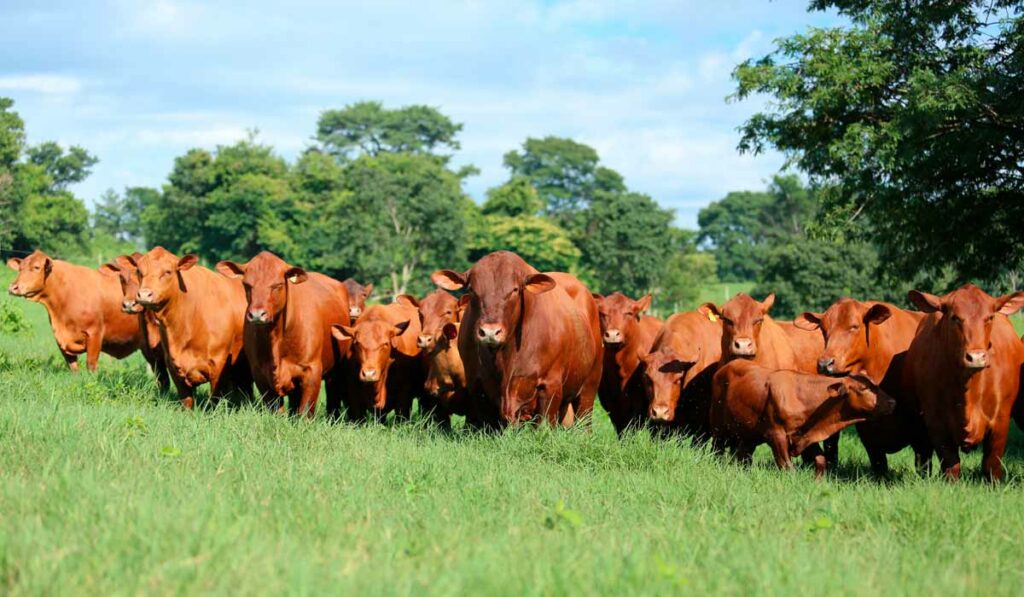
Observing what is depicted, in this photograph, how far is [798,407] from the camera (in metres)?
8.64

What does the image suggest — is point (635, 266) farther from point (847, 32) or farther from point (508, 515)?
point (508, 515)

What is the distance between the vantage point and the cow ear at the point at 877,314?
972 cm

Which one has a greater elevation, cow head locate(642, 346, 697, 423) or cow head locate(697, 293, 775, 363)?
cow head locate(697, 293, 775, 363)

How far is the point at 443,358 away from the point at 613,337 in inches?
74.4

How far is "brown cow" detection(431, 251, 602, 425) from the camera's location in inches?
357

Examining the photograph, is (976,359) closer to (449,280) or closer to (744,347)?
(744,347)

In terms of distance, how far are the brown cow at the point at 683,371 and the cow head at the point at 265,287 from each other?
3830mm

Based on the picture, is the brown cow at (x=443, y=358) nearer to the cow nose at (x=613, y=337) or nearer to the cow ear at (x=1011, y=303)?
the cow nose at (x=613, y=337)

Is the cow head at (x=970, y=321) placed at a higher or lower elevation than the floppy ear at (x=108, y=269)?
higher

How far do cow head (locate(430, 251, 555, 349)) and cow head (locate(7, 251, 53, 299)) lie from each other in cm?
845

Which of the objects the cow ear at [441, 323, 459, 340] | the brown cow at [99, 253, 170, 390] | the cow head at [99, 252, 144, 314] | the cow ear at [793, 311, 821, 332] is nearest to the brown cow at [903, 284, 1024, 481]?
the cow ear at [793, 311, 821, 332]

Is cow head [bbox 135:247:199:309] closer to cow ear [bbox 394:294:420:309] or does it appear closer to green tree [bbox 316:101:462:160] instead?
cow ear [bbox 394:294:420:309]

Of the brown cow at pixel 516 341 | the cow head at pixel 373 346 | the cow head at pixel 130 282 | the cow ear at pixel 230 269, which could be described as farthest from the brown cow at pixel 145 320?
the brown cow at pixel 516 341

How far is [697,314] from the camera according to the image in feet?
37.9
